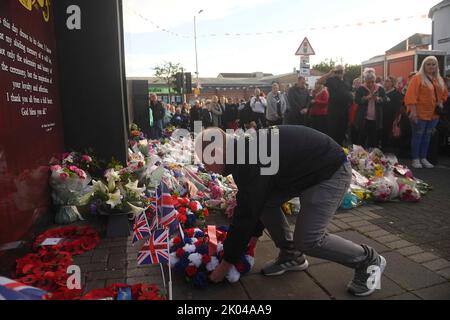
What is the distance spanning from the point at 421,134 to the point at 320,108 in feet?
6.63

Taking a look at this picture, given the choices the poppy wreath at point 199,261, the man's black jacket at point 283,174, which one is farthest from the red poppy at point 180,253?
the man's black jacket at point 283,174

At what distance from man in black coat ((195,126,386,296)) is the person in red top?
5.73 m

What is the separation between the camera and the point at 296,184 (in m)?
2.80

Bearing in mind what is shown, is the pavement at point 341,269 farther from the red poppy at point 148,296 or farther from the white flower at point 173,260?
the red poppy at point 148,296

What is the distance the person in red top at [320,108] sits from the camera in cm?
834

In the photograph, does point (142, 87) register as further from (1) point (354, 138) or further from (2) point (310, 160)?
(2) point (310, 160)

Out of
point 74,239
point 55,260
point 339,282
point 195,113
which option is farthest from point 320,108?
point 195,113

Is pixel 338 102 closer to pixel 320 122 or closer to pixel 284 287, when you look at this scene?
pixel 320 122

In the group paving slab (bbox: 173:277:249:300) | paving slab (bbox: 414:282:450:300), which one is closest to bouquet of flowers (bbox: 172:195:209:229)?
paving slab (bbox: 173:277:249:300)

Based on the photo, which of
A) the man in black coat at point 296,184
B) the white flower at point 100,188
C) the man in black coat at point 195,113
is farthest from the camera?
the man in black coat at point 195,113

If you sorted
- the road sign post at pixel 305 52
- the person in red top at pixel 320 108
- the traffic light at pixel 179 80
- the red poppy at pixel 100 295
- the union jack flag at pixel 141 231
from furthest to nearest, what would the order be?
the traffic light at pixel 179 80, the road sign post at pixel 305 52, the person in red top at pixel 320 108, the union jack flag at pixel 141 231, the red poppy at pixel 100 295

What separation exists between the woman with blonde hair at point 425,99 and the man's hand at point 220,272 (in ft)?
19.7

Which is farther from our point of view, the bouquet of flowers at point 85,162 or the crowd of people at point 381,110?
the crowd of people at point 381,110

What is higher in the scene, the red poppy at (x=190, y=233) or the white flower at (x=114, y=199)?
the white flower at (x=114, y=199)
